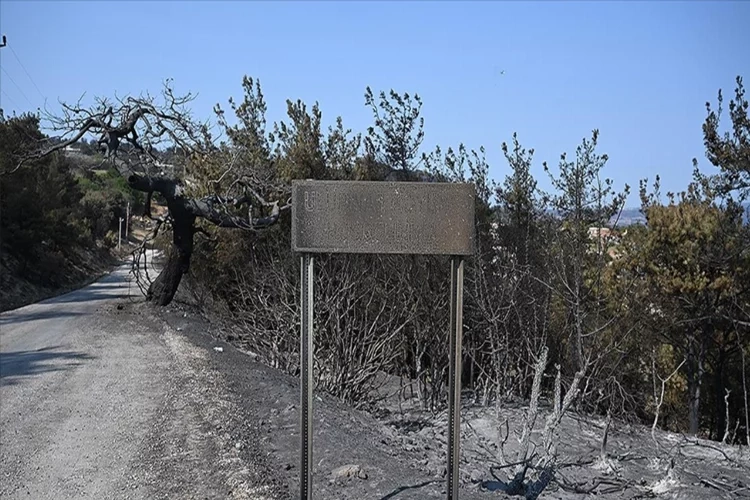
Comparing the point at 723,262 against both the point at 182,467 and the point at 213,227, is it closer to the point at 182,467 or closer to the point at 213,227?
the point at 213,227

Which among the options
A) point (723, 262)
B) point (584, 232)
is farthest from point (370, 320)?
point (723, 262)

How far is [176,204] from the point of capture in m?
16.7

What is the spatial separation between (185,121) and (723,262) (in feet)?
40.9

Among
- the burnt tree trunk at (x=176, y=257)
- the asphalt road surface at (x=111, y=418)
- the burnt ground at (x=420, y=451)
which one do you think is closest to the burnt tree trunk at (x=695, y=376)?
the burnt ground at (x=420, y=451)

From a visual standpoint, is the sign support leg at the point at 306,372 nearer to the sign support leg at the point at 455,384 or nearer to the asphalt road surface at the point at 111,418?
the asphalt road surface at the point at 111,418

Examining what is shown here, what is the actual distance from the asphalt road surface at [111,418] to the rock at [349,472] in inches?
29.9

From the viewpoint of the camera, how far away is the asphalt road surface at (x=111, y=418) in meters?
6.49

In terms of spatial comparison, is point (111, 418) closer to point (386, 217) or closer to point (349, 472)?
point (349, 472)

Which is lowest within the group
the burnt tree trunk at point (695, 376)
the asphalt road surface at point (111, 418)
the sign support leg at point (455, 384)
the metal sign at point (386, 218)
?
the burnt tree trunk at point (695, 376)

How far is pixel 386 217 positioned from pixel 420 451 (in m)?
4.47

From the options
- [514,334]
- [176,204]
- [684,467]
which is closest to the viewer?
[684,467]

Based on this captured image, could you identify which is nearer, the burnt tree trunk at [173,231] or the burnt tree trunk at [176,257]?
the burnt tree trunk at [173,231]

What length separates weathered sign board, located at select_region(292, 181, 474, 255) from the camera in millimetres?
5707

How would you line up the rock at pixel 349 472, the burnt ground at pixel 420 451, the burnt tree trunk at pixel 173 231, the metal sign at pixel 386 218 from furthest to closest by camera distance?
1. the burnt tree trunk at pixel 173 231
2. the burnt ground at pixel 420 451
3. the rock at pixel 349 472
4. the metal sign at pixel 386 218
